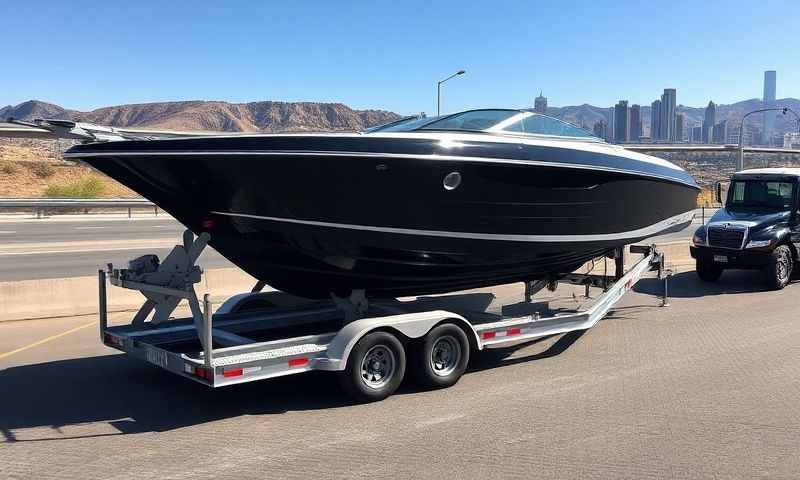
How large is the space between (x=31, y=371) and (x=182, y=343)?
158cm

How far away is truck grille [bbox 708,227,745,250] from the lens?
1263 centimetres

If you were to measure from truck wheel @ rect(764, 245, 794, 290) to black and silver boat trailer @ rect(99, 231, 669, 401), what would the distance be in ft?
18.9

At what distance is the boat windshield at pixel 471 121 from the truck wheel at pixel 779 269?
23.1ft

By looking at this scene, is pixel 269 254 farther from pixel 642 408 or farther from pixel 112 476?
pixel 642 408

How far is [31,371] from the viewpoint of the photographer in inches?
282

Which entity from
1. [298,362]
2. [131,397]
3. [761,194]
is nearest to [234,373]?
[298,362]

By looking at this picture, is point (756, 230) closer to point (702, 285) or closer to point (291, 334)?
point (702, 285)

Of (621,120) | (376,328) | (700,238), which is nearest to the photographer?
(376,328)

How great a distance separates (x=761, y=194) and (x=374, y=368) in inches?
394

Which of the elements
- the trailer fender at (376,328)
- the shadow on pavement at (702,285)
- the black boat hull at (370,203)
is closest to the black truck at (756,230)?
the shadow on pavement at (702,285)

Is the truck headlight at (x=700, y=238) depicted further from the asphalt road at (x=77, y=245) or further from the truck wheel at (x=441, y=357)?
the asphalt road at (x=77, y=245)

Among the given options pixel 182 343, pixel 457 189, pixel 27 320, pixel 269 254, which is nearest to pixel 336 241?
pixel 269 254

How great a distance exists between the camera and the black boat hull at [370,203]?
20.1 feet

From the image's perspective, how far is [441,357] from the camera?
6.78 metres
